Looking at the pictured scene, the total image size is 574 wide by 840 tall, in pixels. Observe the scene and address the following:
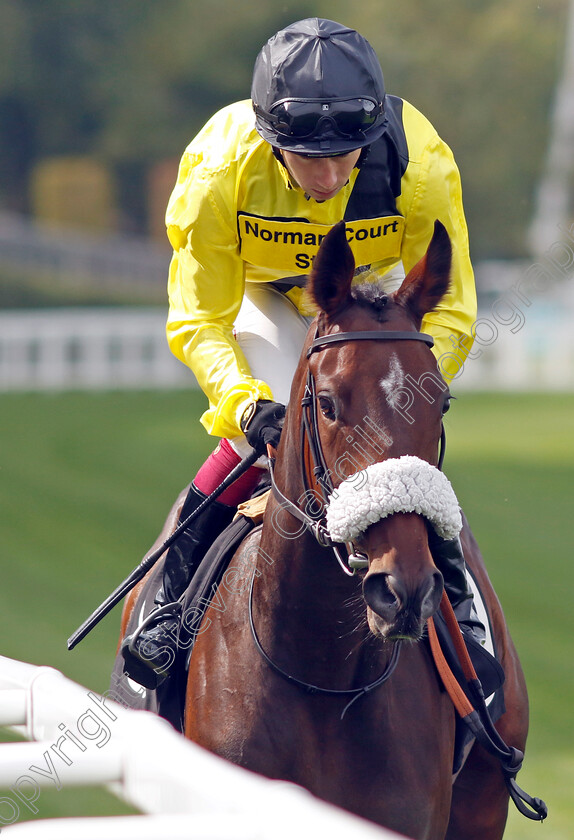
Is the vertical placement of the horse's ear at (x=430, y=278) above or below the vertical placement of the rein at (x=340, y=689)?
above

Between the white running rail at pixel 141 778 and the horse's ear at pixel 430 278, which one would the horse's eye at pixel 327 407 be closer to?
the horse's ear at pixel 430 278

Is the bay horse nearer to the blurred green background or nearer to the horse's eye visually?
the horse's eye

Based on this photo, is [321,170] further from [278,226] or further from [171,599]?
[171,599]

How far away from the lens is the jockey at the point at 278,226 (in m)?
3.40

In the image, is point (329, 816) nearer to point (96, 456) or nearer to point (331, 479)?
A: point (331, 479)

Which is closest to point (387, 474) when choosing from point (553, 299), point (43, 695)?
point (43, 695)

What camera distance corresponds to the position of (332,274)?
3014mm

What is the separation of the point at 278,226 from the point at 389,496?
125cm

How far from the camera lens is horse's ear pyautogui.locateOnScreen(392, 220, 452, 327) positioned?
3.08 metres

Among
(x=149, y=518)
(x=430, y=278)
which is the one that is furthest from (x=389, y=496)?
(x=149, y=518)

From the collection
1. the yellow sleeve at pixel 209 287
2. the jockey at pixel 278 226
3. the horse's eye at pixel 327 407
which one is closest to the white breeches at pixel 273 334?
the jockey at pixel 278 226

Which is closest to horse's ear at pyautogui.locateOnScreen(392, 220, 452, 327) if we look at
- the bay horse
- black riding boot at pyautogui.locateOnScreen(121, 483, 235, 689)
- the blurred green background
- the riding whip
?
the bay horse

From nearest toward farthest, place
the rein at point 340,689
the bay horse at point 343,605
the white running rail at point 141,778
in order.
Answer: the white running rail at point 141,778 → the bay horse at point 343,605 → the rein at point 340,689

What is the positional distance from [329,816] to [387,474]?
45.3 inches
